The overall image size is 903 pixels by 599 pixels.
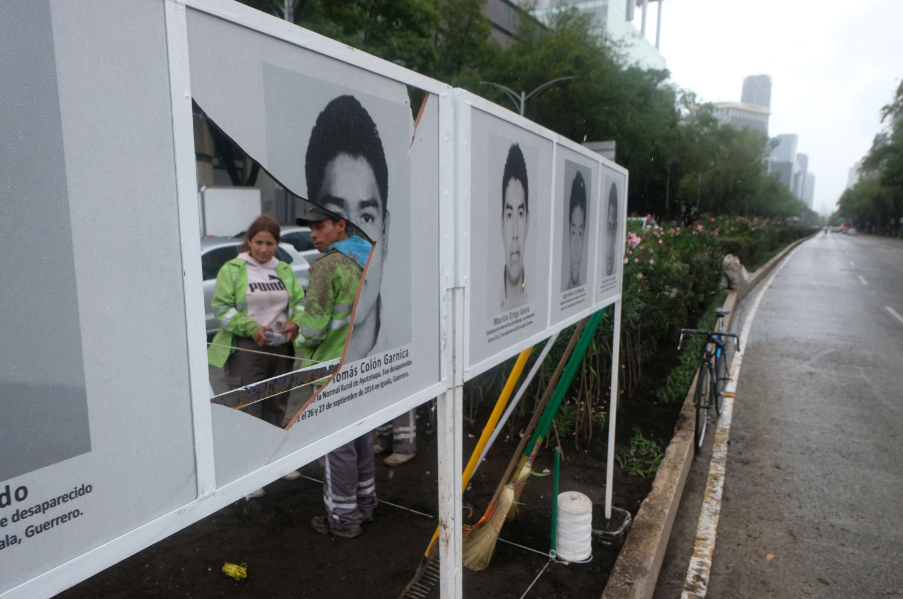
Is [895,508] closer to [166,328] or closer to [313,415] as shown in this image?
[313,415]

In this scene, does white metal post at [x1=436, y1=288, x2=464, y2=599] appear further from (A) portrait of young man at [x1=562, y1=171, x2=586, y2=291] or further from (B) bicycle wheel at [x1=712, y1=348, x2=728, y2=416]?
(B) bicycle wheel at [x1=712, y1=348, x2=728, y2=416]

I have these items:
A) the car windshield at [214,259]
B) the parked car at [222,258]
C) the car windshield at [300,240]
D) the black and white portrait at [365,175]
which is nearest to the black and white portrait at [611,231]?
Answer: the black and white portrait at [365,175]

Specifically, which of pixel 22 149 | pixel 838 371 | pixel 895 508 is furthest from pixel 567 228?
pixel 838 371

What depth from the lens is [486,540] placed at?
328 centimetres

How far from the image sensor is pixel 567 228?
9.68ft


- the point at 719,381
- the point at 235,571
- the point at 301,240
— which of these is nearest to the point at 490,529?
the point at 235,571

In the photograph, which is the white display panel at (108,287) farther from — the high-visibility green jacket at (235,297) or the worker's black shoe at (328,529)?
the worker's black shoe at (328,529)

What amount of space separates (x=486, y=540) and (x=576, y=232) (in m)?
1.66

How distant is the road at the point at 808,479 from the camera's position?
3.71 meters

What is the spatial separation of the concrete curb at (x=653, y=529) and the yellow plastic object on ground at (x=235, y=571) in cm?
180

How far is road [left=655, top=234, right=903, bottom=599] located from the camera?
3707 mm

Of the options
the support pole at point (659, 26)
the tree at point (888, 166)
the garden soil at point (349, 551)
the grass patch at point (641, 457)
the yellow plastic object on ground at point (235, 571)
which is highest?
the support pole at point (659, 26)

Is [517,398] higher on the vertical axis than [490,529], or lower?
higher

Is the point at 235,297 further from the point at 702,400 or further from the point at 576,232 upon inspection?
the point at 702,400
